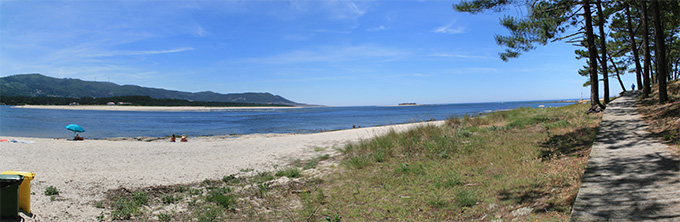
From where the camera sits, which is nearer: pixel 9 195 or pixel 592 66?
pixel 9 195

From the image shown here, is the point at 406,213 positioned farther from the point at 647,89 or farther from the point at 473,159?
the point at 647,89

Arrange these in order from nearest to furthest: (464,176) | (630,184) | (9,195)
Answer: (630,184)
(9,195)
(464,176)

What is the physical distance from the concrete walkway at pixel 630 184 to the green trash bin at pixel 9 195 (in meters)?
6.24

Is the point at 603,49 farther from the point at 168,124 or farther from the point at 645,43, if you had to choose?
the point at 168,124

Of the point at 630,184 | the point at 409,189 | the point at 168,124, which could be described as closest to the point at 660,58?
the point at 630,184

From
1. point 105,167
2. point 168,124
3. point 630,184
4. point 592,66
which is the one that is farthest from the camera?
point 168,124

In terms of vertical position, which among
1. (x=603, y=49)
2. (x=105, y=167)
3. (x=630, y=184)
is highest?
(x=603, y=49)

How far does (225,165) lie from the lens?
33.7ft

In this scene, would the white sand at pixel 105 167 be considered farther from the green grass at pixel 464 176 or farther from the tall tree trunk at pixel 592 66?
the tall tree trunk at pixel 592 66

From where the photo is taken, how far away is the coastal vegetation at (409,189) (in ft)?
14.9

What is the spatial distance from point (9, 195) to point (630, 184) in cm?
746

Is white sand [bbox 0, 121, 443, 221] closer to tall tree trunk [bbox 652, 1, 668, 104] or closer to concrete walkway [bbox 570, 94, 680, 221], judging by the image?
concrete walkway [bbox 570, 94, 680, 221]

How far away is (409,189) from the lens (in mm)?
5824

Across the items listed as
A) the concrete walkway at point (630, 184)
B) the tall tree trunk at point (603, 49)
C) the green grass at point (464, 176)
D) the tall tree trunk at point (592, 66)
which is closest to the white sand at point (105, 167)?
the green grass at point (464, 176)
